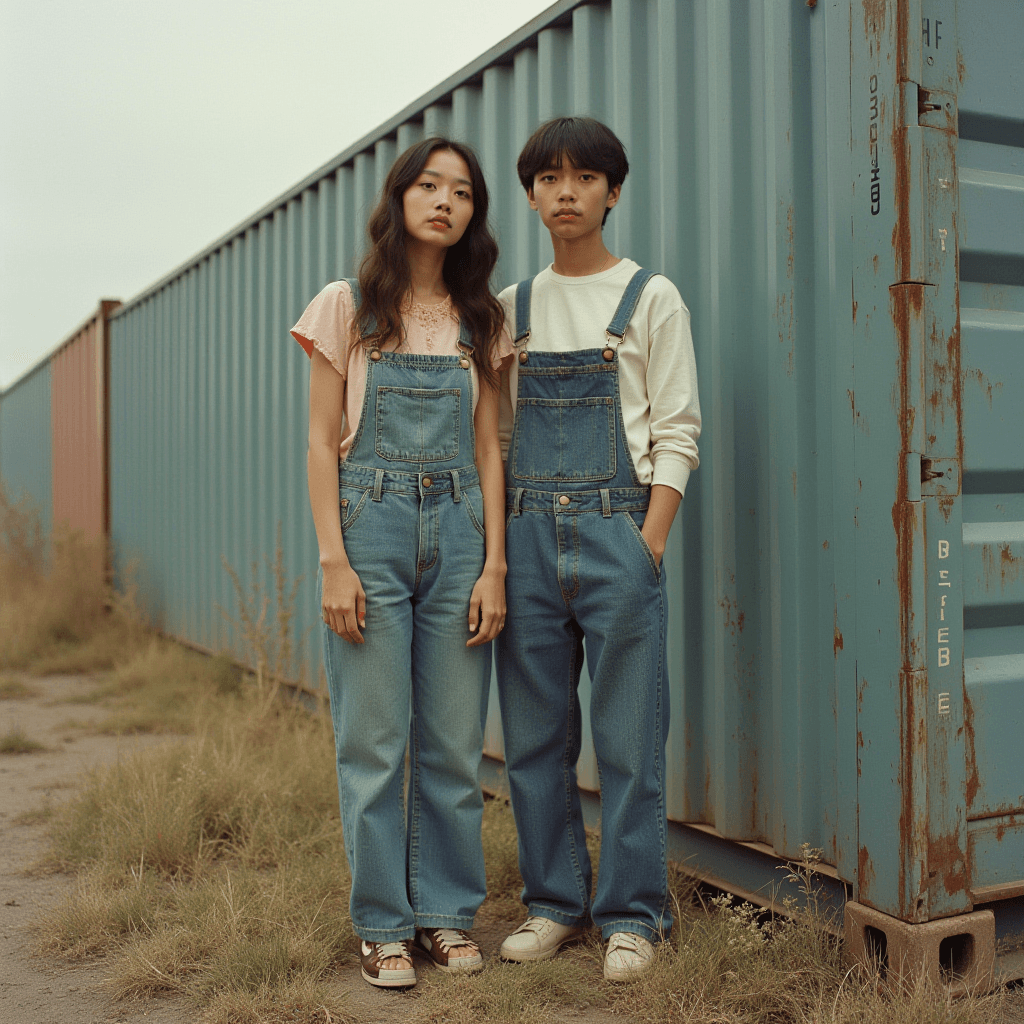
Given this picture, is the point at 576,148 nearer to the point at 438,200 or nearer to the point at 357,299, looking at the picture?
the point at 438,200

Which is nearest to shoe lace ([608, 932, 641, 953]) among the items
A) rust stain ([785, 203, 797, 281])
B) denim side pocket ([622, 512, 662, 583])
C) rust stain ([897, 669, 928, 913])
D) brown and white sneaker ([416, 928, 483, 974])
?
brown and white sneaker ([416, 928, 483, 974])

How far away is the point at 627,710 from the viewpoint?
2410 millimetres

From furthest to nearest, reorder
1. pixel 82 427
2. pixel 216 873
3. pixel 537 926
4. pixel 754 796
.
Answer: pixel 82 427, pixel 216 873, pixel 754 796, pixel 537 926

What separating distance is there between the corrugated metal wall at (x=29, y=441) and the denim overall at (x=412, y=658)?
10.3 meters

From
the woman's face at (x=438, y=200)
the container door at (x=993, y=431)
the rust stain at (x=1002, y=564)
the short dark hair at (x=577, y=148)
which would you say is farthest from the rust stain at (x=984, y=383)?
the woman's face at (x=438, y=200)

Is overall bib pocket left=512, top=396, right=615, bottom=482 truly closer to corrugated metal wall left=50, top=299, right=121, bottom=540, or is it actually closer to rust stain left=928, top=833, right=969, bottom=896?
rust stain left=928, top=833, right=969, bottom=896

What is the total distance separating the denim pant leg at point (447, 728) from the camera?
2412 millimetres

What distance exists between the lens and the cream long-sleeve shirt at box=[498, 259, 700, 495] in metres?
2.37

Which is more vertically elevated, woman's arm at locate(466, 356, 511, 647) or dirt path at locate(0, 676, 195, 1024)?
woman's arm at locate(466, 356, 511, 647)

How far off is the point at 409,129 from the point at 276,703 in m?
2.83

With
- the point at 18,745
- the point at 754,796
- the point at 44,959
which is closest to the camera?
the point at 44,959

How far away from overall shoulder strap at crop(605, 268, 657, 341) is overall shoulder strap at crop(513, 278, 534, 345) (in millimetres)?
237

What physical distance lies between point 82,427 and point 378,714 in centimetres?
940

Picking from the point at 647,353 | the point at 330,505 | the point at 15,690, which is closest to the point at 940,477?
the point at 647,353
